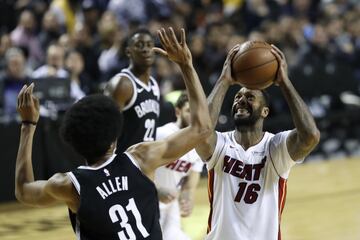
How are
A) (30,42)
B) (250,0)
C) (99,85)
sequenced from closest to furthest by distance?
(99,85) < (30,42) < (250,0)

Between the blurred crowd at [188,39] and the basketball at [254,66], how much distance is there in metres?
5.74

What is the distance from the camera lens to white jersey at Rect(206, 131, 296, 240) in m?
4.39

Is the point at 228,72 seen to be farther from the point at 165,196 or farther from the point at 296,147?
the point at 165,196

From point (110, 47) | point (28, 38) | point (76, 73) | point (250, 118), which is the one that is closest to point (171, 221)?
point (250, 118)

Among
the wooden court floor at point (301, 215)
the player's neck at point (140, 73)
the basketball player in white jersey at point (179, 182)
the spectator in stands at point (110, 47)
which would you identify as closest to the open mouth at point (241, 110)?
the basketball player in white jersey at point (179, 182)

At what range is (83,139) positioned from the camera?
338cm

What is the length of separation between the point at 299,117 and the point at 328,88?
899 cm

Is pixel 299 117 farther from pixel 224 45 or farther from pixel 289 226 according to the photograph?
pixel 224 45

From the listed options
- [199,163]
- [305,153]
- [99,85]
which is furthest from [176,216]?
[99,85]

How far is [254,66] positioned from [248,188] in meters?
0.72

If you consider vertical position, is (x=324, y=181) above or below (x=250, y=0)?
below

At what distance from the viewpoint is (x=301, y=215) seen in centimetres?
901

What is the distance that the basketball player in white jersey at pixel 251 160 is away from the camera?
4.30 m

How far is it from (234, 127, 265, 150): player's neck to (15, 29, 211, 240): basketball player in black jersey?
3.60ft
